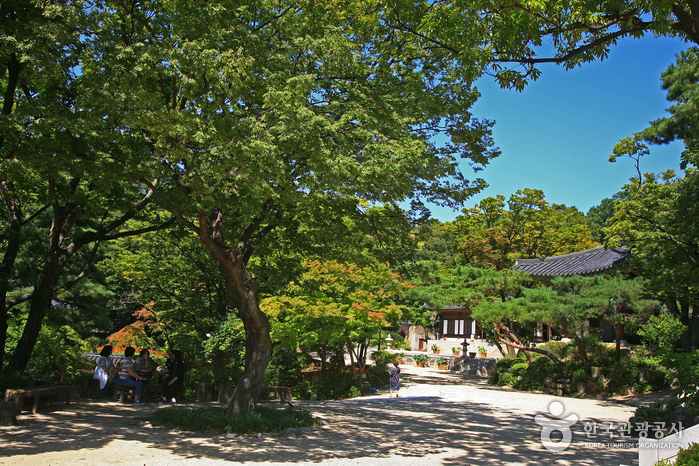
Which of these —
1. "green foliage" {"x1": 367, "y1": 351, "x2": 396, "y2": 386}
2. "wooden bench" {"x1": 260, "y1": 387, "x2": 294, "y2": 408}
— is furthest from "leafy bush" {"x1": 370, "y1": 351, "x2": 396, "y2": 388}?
"wooden bench" {"x1": 260, "y1": 387, "x2": 294, "y2": 408}

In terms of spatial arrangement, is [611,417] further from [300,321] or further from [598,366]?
[300,321]

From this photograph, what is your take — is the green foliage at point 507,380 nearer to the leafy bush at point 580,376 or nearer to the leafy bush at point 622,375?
the leafy bush at point 580,376

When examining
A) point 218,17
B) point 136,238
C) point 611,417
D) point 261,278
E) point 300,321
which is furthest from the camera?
point 136,238

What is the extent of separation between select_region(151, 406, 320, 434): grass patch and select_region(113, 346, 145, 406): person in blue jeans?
9.23ft

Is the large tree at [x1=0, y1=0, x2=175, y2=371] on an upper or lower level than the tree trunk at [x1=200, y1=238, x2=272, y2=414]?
upper

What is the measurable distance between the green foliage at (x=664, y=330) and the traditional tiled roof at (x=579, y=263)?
239 cm

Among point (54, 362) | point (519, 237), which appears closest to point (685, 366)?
point (54, 362)

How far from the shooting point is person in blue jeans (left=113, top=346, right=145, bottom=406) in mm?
11562

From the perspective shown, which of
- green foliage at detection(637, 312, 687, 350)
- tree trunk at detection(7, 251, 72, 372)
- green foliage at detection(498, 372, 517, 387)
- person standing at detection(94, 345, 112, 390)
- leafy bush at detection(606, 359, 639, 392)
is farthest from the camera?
green foliage at detection(498, 372, 517, 387)

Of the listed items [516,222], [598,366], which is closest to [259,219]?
[598,366]

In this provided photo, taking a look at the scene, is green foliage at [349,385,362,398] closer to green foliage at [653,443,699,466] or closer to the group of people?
the group of people

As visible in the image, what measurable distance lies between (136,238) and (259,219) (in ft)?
26.6

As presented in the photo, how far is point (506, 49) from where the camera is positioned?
6.34 metres

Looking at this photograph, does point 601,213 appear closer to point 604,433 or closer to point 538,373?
point 538,373
